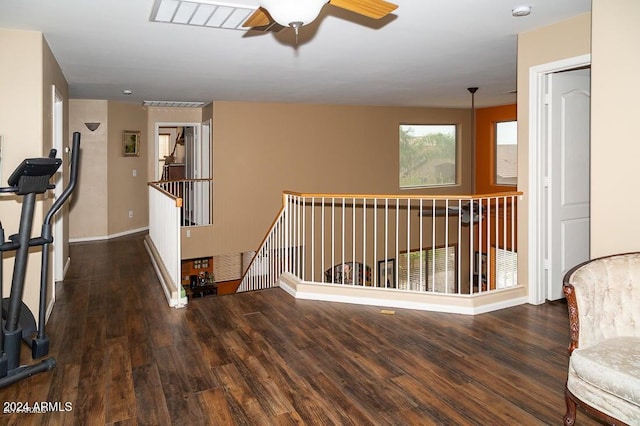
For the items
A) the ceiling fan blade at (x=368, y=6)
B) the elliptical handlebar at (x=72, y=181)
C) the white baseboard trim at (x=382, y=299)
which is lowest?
the white baseboard trim at (x=382, y=299)

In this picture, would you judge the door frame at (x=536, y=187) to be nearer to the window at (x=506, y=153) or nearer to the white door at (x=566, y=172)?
the white door at (x=566, y=172)

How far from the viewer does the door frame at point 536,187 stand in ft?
14.3

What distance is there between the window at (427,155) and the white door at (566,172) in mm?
5876

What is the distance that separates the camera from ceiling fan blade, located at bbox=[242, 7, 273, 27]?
8.49ft

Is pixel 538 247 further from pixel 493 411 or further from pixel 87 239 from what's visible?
pixel 87 239

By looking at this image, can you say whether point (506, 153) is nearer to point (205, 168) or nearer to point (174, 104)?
point (205, 168)

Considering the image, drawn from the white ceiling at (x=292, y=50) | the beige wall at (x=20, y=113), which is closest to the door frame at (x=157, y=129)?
the white ceiling at (x=292, y=50)

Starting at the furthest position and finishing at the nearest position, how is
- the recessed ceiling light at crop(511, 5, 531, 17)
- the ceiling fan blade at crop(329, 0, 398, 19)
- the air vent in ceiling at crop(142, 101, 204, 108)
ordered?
the air vent in ceiling at crop(142, 101, 204, 108) → the recessed ceiling light at crop(511, 5, 531, 17) → the ceiling fan blade at crop(329, 0, 398, 19)

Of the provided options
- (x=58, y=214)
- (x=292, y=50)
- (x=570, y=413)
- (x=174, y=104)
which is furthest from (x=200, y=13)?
(x=174, y=104)

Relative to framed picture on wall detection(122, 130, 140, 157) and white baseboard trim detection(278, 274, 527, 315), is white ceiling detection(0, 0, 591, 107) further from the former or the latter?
white baseboard trim detection(278, 274, 527, 315)

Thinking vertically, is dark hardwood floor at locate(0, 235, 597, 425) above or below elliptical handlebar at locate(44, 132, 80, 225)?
below

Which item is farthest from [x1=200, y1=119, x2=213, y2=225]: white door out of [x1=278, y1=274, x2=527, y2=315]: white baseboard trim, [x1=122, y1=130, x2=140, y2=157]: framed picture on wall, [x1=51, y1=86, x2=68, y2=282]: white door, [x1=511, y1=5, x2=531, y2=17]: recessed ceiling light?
[x1=511, y1=5, x2=531, y2=17]: recessed ceiling light

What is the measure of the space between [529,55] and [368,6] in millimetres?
2528

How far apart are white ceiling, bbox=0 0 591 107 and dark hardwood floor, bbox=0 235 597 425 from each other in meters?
2.55
